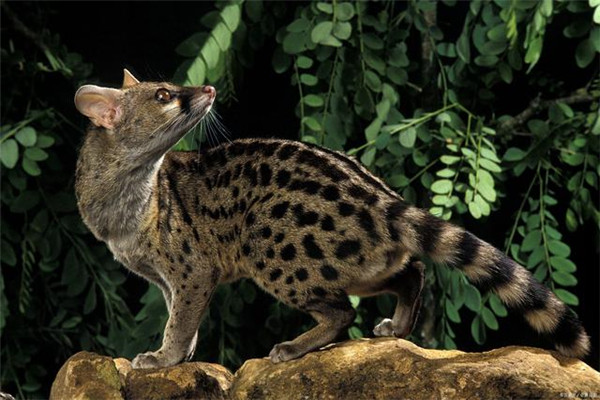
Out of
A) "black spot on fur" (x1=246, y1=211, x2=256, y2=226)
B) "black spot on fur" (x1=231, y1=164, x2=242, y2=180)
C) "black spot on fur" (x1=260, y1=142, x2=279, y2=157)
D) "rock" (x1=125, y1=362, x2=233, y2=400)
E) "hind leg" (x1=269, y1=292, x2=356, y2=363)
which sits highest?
"black spot on fur" (x1=260, y1=142, x2=279, y2=157)

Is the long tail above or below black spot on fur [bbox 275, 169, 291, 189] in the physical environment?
below

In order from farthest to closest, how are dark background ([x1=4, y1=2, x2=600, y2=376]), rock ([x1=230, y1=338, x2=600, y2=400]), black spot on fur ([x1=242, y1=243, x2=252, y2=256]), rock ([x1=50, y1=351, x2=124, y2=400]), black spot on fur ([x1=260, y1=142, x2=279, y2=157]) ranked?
dark background ([x1=4, y1=2, x2=600, y2=376])
black spot on fur ([x1=260, y1=142, x2=279, y2=157])
black spot on fur ([x1=242, y1=243, x2=252, y2=256])
rock ([x1=50, y1=351, x2=124, y2=400])
rock ([x1=230, y1=338, x2=600, y2=400])

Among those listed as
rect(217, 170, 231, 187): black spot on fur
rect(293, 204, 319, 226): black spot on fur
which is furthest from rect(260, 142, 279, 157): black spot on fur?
rect(293, 204, 319, 226): black spot on fur

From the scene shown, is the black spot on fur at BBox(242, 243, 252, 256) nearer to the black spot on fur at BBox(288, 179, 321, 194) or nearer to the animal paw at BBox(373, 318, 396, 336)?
the black spot on fur at BBox(288, 179, 321, 194)

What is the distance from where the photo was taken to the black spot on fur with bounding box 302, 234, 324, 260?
272cm

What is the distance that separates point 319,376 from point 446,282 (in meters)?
1.11

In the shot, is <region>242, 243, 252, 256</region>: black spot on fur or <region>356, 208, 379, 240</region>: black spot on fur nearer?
<region>356, 208, 379, 240</region>: black spot on fur

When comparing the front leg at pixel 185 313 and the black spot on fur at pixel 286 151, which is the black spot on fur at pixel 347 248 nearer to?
the black spot on fur at pixel 286 151

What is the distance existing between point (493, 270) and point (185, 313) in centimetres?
90

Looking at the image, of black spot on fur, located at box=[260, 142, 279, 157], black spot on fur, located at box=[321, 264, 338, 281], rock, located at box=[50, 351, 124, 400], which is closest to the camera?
rock, located at box=[50, 351, 124, 400]

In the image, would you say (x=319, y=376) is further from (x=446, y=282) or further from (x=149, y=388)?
(x=446, y=282)

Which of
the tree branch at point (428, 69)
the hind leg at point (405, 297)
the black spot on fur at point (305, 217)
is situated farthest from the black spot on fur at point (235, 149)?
the tree branch at point (428, 69)

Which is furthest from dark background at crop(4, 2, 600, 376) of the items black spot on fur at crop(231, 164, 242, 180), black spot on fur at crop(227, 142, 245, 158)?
black spot on fur at crop(231, 164, 242, 180)

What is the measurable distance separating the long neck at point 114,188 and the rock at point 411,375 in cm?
59
